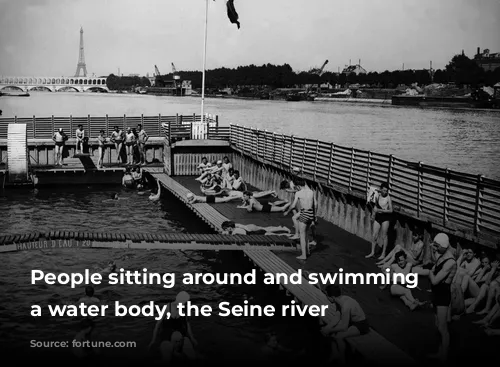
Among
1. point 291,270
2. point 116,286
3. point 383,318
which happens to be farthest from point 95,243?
point 383,318

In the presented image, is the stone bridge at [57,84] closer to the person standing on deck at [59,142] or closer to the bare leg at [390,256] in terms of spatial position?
the person standing on deck at [59,142]

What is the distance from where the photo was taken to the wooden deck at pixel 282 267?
921 cm

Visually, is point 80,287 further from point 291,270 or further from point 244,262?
point 291,270

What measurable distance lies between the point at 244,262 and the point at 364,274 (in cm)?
394

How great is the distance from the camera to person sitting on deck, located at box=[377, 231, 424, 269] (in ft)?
44.6

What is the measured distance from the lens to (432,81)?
159750 mm

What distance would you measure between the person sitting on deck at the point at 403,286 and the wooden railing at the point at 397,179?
4.16ft

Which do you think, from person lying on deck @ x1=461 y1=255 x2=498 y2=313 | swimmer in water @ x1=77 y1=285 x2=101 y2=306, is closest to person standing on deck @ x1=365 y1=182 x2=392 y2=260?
person lying on deck @ x1=461 y1=255 x2=498 y2=313

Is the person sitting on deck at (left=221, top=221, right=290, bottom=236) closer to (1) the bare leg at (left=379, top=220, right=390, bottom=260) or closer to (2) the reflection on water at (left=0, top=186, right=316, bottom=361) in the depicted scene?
(2) the reflection on water at (left=0, top=186, right=316, bottom=361)

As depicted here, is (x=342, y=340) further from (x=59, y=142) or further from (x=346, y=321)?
(x=59, y=142)

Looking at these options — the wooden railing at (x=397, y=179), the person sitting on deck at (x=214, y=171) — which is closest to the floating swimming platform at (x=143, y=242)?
the wooden railing at (x=397, y=179)

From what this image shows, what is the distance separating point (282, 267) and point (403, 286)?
265cm

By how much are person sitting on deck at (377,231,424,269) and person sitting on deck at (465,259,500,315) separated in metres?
2.44

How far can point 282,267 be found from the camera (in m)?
13.9
